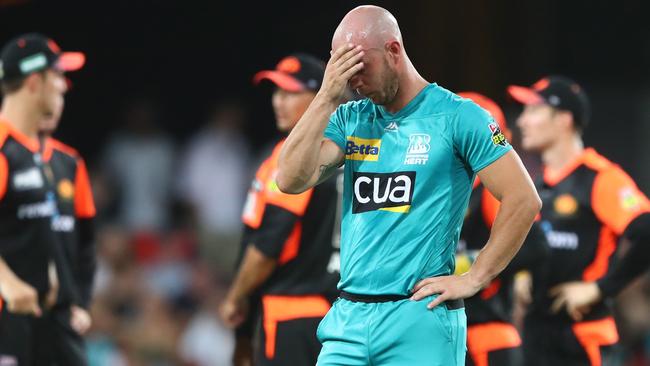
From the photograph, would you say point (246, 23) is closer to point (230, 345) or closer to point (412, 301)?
point (230, 345)

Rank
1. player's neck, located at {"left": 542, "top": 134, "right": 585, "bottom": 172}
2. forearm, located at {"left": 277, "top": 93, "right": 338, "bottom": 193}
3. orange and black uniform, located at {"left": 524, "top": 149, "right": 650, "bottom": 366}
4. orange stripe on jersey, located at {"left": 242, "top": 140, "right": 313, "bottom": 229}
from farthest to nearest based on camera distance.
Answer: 1. player's neck, located at {"left": 542, "top": 134, "right": 585, "bottom": 172}
2. orange and black uniform, located at {"left": 524, "top": 149, "right": 650, "bottom": 366}
3. orange stripe on jersey, located at {"left": 242, "top": 140, "right": 313, "bottom": 229}
4. forearm, located at {"left": 277, "top": 93, "right": 338, "bottom": 193}

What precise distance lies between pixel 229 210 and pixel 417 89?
7.53m

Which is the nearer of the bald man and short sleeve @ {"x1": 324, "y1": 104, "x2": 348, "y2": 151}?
the bald man

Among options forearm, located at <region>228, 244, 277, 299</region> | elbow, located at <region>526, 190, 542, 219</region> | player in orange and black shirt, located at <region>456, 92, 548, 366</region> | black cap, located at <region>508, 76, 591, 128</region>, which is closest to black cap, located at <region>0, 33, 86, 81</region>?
forearm, located at <region>228, 244, 277, 299</region>

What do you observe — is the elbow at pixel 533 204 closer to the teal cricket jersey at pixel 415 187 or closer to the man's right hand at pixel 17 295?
the teal cricket jersey at pixel 415 187

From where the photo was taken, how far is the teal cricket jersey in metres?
4.66

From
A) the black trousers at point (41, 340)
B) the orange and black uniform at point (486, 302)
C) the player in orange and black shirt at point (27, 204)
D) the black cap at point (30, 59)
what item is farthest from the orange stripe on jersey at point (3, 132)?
the orange and black uniform at point (486, 302)

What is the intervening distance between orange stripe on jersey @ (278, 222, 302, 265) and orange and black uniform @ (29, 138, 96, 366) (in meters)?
1.32

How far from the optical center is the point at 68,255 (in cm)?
712

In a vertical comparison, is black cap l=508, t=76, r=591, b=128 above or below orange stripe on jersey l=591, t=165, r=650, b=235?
above

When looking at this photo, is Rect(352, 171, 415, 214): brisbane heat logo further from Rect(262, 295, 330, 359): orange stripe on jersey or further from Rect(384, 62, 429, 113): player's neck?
Rect(262, 295, 330, 359): orange stripe on jersey

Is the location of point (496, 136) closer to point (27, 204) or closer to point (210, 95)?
point (27, 204)

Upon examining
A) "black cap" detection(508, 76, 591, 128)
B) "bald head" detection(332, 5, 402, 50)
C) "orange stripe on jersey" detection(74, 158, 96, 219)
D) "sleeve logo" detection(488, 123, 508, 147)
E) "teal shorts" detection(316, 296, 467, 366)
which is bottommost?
"orange stripe on jersey" detection(74, 158, 96, 219)

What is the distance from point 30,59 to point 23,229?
3.34 ft
